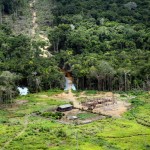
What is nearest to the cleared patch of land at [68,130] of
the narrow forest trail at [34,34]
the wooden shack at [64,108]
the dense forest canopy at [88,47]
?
the wooden shack at [64,108]

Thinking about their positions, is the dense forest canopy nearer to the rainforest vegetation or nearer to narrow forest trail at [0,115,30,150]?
the rainforest vegetation

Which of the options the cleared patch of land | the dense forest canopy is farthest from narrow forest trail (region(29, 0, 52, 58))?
the cleared patch of land

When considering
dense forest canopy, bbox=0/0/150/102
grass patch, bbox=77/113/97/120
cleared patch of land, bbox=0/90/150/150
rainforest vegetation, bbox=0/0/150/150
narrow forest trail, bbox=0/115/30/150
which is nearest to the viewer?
cleared patch of land, bbox=0/90/150/150

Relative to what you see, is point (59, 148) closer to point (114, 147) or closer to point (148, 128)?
point (114, 147)

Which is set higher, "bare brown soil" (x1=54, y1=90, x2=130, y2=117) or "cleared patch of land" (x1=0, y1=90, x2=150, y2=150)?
"bare brown soil" (x1=54, y1=90, x2=130, y2=117)

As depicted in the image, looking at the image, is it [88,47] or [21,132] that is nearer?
[21,132]

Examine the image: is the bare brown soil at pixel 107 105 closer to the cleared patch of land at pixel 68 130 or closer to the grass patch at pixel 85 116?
the cleared patch of land at pixel 68 130

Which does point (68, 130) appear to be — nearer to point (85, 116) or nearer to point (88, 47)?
point (85, 116)

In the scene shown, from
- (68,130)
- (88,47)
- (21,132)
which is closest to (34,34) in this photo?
(88,47)
